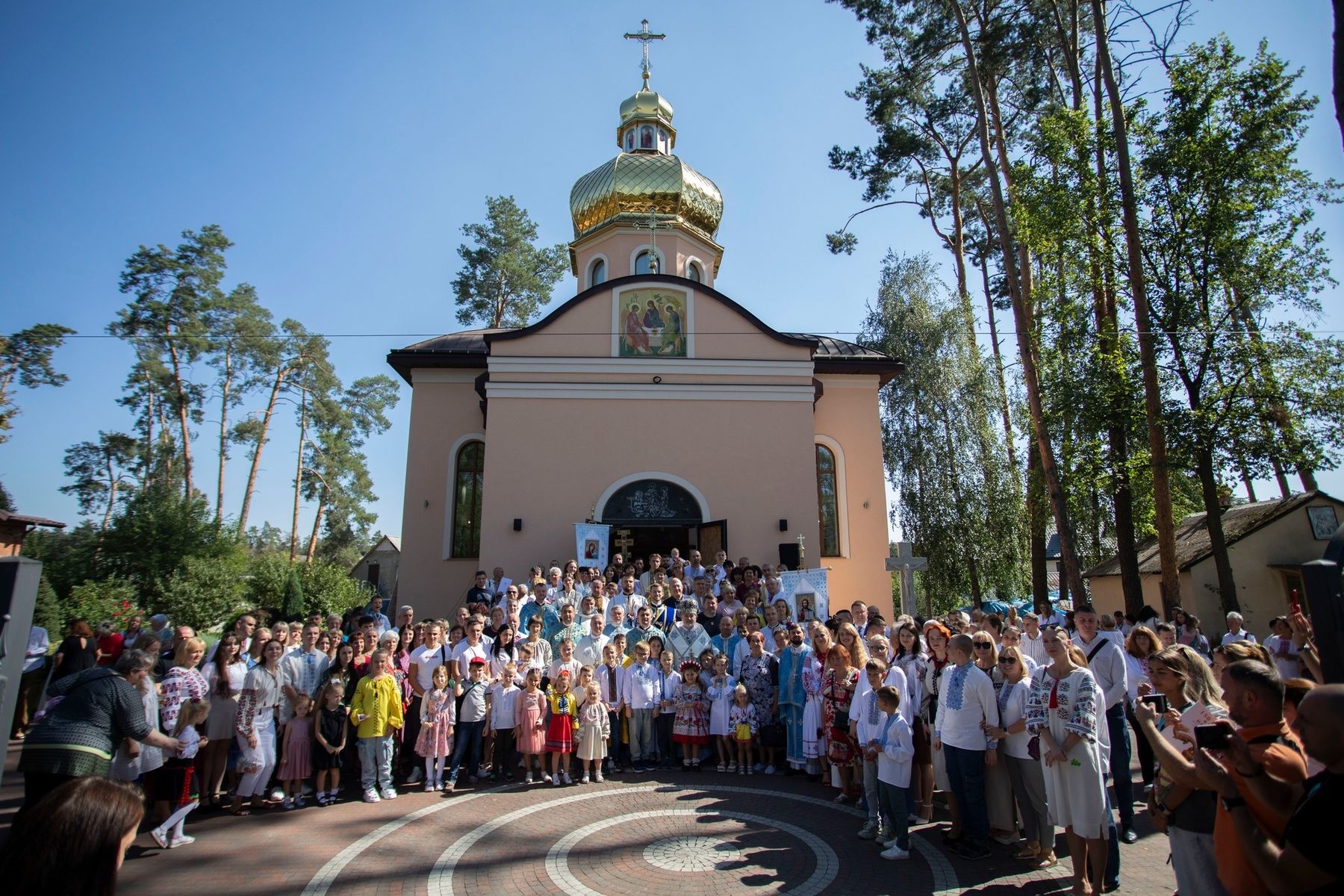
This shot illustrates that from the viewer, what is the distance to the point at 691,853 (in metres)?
5.85

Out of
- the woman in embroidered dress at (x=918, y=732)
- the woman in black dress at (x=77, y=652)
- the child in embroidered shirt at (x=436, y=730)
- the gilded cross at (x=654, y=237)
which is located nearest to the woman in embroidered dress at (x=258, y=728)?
the child in embroidered shirt at (x=436, y=730)

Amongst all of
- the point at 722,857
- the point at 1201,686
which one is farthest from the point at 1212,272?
the point at 722,857

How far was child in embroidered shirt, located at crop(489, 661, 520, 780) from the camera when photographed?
322 inches

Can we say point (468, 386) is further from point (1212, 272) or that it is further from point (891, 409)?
point (1212, 272)

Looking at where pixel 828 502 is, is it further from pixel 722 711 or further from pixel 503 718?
pixel 503 718

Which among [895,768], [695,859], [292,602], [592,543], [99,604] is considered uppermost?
[592,543]

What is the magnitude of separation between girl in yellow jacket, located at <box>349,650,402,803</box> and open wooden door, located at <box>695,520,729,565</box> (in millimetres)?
8758

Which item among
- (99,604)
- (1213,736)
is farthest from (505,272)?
(1213,736)

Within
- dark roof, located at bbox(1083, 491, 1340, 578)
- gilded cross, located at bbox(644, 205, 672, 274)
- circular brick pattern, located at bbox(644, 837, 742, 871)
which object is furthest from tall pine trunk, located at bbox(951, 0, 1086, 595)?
circular brick pattern, located at bbox(644, 837, 742, 871)

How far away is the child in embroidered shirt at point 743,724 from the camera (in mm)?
8625

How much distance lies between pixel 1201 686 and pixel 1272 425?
40.5ft

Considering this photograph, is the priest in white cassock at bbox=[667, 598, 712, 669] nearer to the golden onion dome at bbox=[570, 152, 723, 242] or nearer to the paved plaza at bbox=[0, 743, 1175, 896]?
the paved plaza at bbox=[0, 743, 1175, 896]

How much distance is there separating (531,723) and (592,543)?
734 cm

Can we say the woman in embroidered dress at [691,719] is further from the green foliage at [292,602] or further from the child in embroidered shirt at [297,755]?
the green foliage at [292,602]
